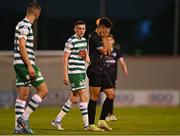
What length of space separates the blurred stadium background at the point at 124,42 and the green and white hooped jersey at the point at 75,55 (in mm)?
10140

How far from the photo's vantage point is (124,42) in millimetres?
35250

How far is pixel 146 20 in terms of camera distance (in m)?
37.4

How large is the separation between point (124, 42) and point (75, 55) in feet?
65.6

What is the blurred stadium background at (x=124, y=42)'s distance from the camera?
2617 cm

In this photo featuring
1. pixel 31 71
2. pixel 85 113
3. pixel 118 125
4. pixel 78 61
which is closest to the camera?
pixel 31 71

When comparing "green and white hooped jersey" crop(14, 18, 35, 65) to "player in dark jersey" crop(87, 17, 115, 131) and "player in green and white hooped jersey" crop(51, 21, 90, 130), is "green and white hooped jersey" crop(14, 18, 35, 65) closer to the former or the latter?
"player in green and white hooped jersey" crop(51, 21, 90, 130)

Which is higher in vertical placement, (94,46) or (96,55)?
(94,46)

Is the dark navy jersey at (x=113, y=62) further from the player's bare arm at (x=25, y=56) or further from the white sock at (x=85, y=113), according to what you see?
the player's bare arm at (x=25, y=56)

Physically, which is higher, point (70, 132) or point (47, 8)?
point (47, 8)

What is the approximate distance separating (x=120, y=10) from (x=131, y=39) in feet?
6.36

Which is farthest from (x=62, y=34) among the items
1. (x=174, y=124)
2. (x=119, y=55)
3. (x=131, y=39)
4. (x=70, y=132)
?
(x=70, y=132)

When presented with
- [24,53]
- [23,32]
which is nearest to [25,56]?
[24,53]

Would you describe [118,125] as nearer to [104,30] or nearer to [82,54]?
[82,54]

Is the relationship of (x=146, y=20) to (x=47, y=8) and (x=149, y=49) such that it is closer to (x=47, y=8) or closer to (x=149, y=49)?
(x=149, y=49)
